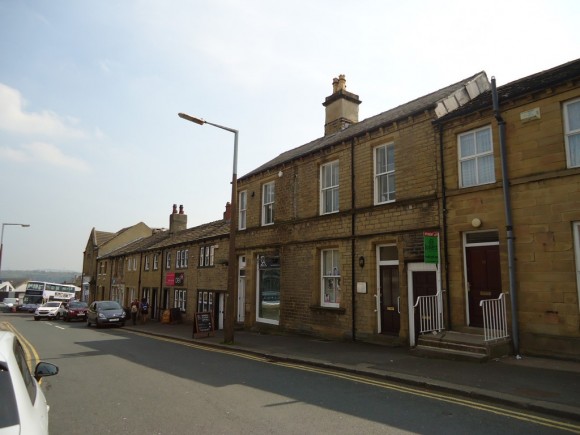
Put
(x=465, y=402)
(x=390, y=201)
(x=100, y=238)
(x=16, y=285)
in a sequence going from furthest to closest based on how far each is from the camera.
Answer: (x=16, y=285) → (x=100, y=238) → (x=390, y=201) → (x=465, y=402)

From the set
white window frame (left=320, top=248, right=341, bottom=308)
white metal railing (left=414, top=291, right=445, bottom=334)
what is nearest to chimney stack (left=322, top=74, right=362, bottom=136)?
white window frame (left=320, top=248, right=341, bottom=308)

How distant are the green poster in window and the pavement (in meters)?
2.60

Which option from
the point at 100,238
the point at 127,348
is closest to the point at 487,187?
the point at 127,348

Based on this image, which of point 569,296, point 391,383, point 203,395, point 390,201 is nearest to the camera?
point 203,395

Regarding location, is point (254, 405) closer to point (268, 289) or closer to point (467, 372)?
point (467, 372)

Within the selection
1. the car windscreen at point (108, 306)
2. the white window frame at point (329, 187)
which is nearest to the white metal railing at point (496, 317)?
the white window frame at point (329, 187)

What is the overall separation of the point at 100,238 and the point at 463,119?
1940 inches

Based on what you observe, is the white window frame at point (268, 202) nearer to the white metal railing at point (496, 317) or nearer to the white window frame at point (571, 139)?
the white metal railing at point (496, 317)

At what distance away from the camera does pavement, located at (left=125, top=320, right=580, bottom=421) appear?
21.2 feet

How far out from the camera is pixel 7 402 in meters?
2.77

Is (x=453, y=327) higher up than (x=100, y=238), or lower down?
lower down

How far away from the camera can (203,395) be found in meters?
7.27

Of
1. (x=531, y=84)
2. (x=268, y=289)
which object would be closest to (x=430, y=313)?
(x=531, y=84)

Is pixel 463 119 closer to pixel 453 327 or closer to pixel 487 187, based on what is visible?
pixel 487 187
